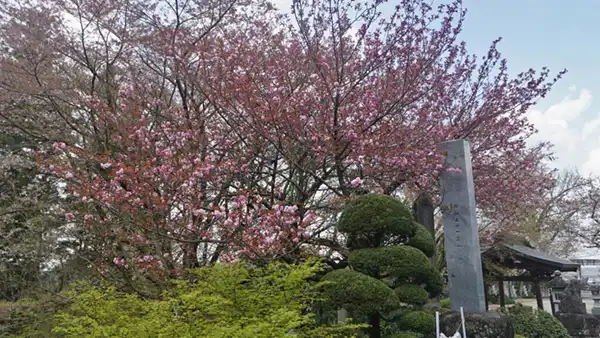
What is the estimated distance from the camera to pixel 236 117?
6.26 m


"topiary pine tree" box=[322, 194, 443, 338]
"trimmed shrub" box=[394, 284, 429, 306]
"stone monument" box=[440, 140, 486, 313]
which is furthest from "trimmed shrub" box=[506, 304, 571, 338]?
"trimmed shrub" box=[394, 284, 429, 306]

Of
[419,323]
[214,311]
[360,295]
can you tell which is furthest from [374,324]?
[214,311]

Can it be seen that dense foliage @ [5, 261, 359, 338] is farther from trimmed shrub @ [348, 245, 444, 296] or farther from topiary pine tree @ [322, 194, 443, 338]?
trimmed shrub @ [348, 245, 444, 296]

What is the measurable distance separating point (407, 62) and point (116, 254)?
15.6 ft

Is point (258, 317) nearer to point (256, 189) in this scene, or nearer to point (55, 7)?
point (256, 189)

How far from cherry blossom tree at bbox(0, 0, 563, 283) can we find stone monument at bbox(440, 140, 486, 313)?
0.29 metres

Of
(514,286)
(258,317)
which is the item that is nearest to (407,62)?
(258,317)

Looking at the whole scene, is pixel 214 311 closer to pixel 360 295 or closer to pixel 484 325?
pixel 360 295

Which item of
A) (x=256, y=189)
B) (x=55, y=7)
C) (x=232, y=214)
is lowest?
(x=232, y=214)

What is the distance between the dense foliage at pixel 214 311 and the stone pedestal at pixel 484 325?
174 centimetres

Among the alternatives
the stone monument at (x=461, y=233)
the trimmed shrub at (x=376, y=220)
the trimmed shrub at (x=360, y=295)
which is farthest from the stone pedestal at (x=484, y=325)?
the trimmed shrub at (x=376, y=220)

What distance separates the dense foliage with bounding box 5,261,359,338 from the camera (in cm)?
303

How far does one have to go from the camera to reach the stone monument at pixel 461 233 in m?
5.20

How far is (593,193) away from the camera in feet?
66.4
